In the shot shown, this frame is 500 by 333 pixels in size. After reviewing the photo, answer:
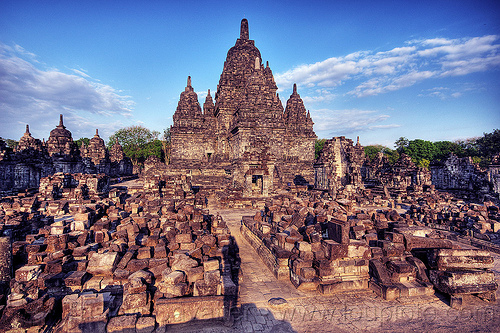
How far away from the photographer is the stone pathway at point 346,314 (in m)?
3.79

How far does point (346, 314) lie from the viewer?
13.6 feet

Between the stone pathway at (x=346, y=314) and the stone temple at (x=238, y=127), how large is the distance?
13219mm

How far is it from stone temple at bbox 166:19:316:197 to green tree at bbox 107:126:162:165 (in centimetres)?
2707

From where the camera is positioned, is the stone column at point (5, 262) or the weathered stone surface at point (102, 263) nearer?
the stone column at point (5, 262)

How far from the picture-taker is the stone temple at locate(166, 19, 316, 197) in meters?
18.3

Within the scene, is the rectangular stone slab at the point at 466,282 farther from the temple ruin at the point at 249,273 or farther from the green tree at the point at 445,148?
the green tree at the point at 445,148

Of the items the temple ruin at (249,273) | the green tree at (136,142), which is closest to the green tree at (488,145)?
the temple ruin at (249,273)

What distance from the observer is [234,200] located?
1455 cm

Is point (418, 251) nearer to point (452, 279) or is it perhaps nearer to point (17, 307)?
point (452, 279)

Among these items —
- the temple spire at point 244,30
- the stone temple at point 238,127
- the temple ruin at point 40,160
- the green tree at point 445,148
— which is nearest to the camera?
the temple ruin at point 40,160

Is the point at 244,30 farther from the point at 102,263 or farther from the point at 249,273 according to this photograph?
the point at 102,263

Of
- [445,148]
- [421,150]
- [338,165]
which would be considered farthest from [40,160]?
[445,148]

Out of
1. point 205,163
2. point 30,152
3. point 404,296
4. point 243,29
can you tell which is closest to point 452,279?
point 404,296

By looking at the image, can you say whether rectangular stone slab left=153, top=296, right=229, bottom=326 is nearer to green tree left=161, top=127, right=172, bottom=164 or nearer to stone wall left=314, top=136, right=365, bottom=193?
stone wall left=314, top=136, right=365, bottom=193
